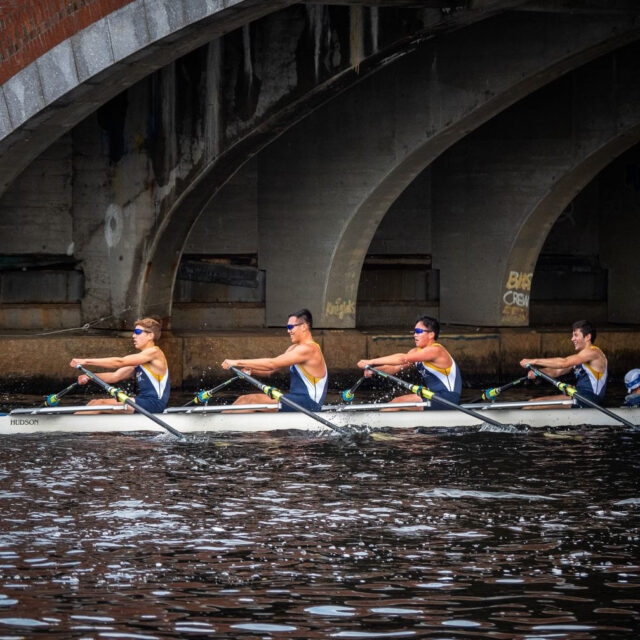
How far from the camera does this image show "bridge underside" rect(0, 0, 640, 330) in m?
19.0

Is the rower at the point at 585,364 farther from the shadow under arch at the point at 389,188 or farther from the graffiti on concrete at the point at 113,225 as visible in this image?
the graffiti on concrete at the point at 113,225

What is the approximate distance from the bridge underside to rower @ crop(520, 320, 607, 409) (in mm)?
4246

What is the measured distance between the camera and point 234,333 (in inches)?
886

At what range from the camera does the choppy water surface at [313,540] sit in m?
8.84

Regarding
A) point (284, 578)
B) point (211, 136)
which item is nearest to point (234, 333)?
point (211, 136)

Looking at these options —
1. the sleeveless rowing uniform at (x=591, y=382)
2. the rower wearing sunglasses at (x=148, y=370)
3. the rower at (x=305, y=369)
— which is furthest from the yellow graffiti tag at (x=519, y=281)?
the rower wearing sunglasses at (x=148, y=370)

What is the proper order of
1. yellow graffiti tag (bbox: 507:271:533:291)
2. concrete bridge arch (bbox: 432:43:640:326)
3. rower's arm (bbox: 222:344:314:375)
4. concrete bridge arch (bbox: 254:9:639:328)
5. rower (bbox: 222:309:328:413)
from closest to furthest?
1. rower's arm (bbox: 222:344:314:375)
2. rower (bbox: 222:309:328:413)
3. concrete bridge arch (bbox: 254:9:639:328)
4. concrete bridge arch (bbox: 432:43:640:326)
5. yellow graffiti tag (bbox: 507:271:533:291)

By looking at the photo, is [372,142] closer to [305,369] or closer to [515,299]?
[515,299]

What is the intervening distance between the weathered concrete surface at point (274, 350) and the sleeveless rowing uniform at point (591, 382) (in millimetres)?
4532

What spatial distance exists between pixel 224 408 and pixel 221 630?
27.2ft

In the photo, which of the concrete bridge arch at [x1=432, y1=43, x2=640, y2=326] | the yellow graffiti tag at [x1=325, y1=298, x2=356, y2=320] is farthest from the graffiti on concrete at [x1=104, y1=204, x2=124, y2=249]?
the concrete bridge arch at [x1=432, y1=43, x2=640, y2=326]

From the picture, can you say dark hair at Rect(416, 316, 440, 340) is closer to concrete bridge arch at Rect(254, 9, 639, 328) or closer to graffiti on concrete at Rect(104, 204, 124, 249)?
concrete bridge arch at Rect(254, 9, 639, 328)

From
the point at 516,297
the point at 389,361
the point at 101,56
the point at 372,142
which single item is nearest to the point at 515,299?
the point at 516,297

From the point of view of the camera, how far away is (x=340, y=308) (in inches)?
900
